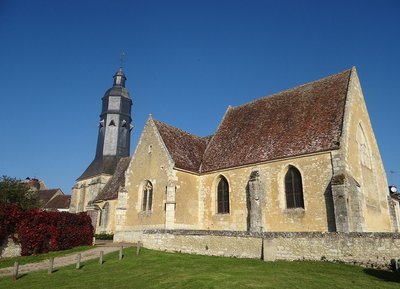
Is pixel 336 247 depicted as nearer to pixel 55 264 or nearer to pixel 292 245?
pixel 292 245

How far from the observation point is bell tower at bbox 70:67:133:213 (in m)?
40.6

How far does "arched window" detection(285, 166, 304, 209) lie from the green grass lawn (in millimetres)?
5746

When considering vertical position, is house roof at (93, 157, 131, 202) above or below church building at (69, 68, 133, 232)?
below

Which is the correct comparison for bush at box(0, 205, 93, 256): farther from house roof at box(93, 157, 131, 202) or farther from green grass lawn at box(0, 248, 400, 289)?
house roof at box(93, 157, 131, 202)

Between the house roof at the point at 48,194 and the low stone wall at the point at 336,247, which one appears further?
the house roof at the point at 48,194

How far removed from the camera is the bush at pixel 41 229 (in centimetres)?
1814

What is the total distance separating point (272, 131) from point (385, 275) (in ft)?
40.0

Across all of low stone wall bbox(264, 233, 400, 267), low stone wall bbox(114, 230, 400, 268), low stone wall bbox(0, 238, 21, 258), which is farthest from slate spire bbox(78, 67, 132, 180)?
low stone wall bbox(264, 233, 400, 267)

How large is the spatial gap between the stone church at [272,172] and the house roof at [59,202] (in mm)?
34070

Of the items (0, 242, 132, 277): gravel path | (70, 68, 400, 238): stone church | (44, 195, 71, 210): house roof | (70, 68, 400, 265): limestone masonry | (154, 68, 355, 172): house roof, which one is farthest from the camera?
(44, 195, 71, 210): house roof

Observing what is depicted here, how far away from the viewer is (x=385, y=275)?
10648 millimetres

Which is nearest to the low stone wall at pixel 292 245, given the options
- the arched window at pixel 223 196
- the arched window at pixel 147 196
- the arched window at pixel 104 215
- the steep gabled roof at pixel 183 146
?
the arched window at pixel 223 196

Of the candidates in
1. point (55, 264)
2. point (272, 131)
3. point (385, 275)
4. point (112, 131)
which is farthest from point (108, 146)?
point (385, 275)

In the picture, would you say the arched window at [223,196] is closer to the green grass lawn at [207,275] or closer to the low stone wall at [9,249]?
the green grass lawn at [207,275]
